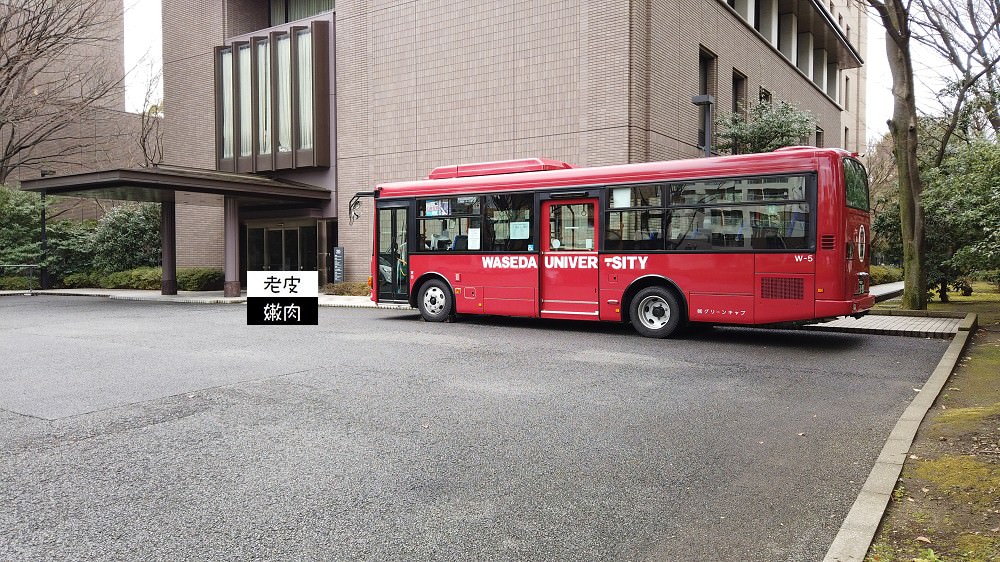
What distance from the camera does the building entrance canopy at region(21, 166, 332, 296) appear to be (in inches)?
821

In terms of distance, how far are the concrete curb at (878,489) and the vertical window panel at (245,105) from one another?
25541 mm

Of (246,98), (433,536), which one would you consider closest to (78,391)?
(433,536)

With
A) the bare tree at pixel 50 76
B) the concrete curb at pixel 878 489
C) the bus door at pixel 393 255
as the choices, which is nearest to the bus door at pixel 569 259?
the bus door at pixel 393 255

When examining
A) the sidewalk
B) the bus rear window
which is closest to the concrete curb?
the bus rear window

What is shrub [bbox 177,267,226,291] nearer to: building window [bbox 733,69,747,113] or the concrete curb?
building window [bbox 733,69,747,113]

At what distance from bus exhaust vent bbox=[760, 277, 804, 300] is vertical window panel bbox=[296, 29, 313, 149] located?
751 inches

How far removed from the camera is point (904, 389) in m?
7.97

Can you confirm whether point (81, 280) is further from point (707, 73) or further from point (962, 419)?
point (962, 419)

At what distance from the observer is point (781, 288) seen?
37.2ft

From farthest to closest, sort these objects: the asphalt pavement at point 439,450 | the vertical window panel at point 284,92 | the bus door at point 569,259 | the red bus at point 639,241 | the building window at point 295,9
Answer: the building window at point 295,9 → the vertical window panel at point 284,92 → the bus door at point 569,259 → the red bus at point 639,241 → the asphalt pavement at point 439,450

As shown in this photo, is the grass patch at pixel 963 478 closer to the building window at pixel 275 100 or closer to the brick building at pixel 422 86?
the brick building at pixel 422 86

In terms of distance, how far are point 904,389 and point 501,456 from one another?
5169 millimetres

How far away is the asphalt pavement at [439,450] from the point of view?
3803 millimetres

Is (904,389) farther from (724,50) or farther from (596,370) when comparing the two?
(724,50)
